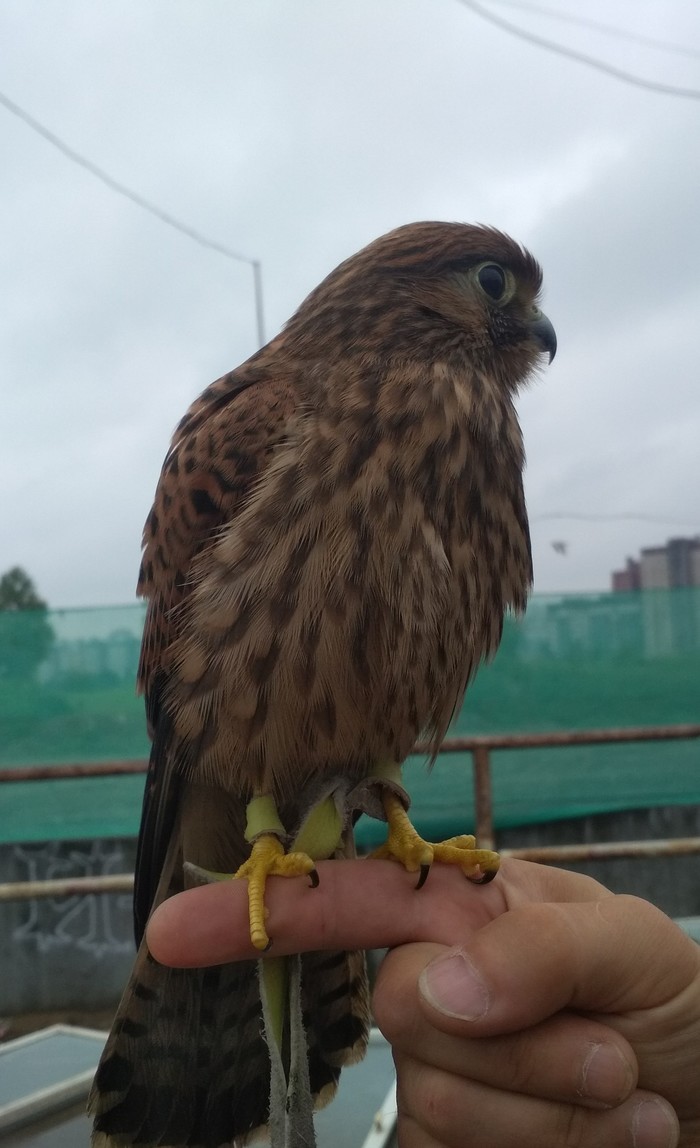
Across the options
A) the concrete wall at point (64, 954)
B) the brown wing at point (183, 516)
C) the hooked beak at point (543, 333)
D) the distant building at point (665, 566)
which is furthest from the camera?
the distant building at point (665, 566)

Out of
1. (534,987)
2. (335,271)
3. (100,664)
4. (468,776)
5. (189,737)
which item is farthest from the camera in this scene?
(100,664)

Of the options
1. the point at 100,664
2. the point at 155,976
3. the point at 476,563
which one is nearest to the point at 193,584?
the point at 476,563

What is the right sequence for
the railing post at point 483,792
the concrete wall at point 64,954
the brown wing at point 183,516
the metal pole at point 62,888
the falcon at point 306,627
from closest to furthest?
1. the falcon at point 306,627
2. the brown wing at point 183,516
3. the metal pole at point 62,888
4. the railing post at point 483,792
5. the concrete wall at point 64,954

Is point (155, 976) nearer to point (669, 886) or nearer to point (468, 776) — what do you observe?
point (468, 776)

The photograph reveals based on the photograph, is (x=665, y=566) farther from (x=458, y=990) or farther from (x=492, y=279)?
(x=458, y=990)

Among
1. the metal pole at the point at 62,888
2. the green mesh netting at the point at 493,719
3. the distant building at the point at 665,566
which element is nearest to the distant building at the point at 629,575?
the distant building at the point at 665,566

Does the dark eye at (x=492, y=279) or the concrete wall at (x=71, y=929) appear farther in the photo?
the concrete wall at (x=71, y=929)

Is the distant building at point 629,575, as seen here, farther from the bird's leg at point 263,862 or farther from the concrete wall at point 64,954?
the bird's leg at point 263,862
